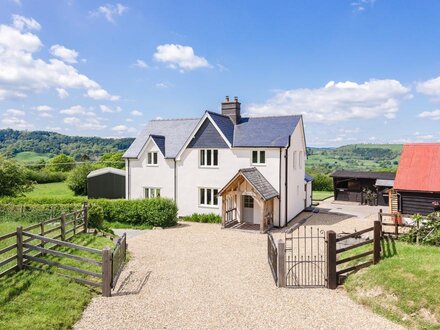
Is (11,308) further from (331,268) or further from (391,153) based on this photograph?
(391,153)

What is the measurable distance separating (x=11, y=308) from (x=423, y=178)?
2232cm

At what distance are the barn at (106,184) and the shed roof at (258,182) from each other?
16924 mm

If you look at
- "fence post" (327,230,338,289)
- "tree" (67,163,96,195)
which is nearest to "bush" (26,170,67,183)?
"tree" (67,163,96,195)

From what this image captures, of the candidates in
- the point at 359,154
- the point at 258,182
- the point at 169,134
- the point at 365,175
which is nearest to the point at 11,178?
the point at 169,134

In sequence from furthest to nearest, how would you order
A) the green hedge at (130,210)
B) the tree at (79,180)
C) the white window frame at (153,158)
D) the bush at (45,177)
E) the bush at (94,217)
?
the bush at (45,177), the tree at (79,180), the white window frame at (153,158), the green hedge at (130,210), the bush at (94,217)

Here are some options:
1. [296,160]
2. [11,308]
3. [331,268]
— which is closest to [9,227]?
[11,308]

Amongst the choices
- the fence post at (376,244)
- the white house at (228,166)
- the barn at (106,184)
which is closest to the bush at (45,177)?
the barn at (106,184)

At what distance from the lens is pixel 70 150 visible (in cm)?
13100

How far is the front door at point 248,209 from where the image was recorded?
24094 millimetres

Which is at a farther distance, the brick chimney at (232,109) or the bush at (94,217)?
the brick chimney at (232,109)

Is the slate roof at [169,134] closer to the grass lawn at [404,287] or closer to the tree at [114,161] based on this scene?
the grass lawn at [404,287]

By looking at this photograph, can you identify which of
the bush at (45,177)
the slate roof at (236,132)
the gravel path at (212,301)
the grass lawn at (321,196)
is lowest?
the gravel path at (212,301)

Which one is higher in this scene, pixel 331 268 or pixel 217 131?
pixel 217 131

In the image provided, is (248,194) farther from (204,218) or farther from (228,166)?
(204,218)
